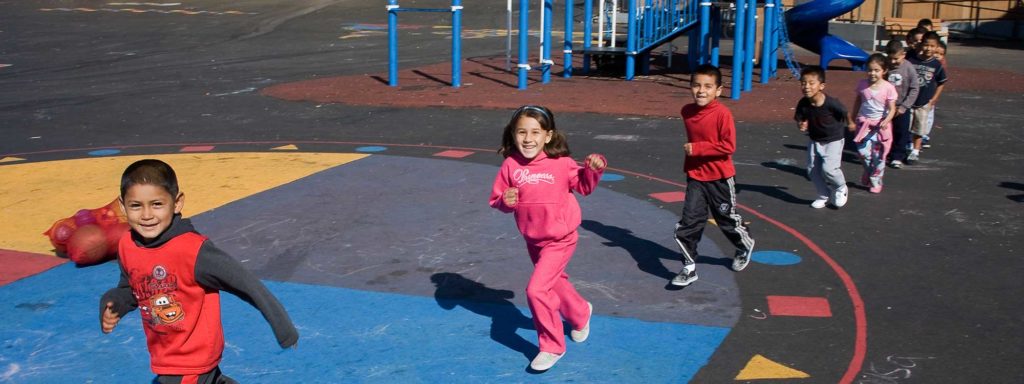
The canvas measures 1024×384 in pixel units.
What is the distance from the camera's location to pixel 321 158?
10.9 m

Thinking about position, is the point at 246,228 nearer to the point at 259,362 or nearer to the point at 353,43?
the point at 259,362

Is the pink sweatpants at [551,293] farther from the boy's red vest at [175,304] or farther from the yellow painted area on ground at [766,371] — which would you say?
the boy's red vest at [175,304]

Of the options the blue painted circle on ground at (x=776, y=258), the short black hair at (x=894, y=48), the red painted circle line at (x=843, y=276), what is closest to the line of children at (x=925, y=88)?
the short black hair at (x=894, y=48)

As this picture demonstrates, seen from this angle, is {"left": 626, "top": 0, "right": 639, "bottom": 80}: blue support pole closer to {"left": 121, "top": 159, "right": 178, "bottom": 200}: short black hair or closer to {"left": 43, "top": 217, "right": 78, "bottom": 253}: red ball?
{"left": 43, "top": 217, "right": 78, "bottom": 253}: red ball

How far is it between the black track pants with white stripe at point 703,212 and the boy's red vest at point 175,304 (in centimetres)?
334

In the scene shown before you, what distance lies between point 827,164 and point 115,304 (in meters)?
6.05

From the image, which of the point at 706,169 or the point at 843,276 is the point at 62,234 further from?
the point at 843,276

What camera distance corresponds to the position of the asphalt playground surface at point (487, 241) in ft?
17.5

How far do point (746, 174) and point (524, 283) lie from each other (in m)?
4.10

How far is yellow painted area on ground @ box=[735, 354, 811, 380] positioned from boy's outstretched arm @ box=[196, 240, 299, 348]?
2399 millimetres

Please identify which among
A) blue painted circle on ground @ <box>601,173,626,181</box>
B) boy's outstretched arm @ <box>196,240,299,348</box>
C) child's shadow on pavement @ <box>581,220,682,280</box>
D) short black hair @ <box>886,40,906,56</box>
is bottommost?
child's shadow on pavement @ <box>581,220,682,280</box>

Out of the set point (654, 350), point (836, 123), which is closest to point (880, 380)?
point (654, 350)

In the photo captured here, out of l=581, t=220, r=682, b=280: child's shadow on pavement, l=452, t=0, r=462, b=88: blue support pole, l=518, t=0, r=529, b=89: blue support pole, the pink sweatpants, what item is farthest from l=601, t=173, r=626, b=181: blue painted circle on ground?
l=452, t=0, r=462, b=88: blue support pole

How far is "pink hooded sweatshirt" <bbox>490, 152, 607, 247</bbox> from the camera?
5082 millimetres
